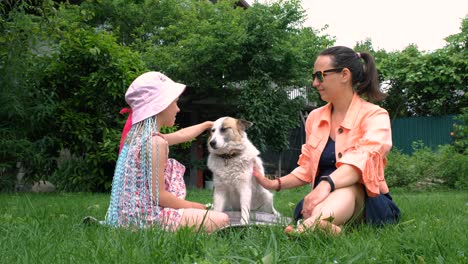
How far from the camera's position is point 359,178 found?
2973mm

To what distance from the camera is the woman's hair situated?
3320 mm

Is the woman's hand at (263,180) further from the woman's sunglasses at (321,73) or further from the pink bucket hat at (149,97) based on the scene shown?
the pink bucket hat at (149,97)

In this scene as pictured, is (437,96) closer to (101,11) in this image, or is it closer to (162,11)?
(162,11)

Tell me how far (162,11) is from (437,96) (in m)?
9.47

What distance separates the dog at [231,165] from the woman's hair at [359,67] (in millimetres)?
1050

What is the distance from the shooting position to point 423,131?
15484 millimetres

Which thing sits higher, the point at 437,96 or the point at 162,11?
the point at 162,11

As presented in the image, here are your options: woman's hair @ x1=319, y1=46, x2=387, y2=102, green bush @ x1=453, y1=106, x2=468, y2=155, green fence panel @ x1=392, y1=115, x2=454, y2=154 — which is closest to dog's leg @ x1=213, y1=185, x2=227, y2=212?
woman's hair @ x1=319, y1=46, x2=387, y2=102

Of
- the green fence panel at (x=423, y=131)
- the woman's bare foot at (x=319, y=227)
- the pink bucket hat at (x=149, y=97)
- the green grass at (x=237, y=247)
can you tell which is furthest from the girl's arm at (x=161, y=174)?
the green fence panel at (x=423, y=131)

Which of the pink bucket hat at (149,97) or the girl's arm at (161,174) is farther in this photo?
the pink bucket hat at (149,97)

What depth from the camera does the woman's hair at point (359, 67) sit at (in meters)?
3.32

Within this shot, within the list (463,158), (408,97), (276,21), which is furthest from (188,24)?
(408,97)

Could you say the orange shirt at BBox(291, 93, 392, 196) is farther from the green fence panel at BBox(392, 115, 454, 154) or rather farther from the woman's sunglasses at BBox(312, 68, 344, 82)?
the green fence panel at BBox(392, 115, 454, 154)

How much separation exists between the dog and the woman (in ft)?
0.77
